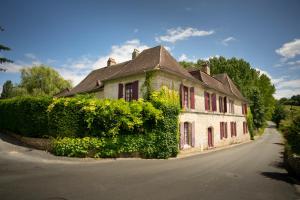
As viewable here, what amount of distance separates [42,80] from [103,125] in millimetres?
29080

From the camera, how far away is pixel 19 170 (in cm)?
839

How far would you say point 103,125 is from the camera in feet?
40.3

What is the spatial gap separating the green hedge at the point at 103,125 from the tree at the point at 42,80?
2301 cm

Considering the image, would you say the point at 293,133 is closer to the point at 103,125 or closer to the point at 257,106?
the point at 103,125

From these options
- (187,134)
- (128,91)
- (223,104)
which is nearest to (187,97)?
(187,134)

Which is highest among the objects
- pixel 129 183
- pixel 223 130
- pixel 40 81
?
pixel 40 81

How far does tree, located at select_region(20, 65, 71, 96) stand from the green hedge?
23.0m

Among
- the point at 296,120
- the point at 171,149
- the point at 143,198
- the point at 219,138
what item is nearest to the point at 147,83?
the point at 171,149

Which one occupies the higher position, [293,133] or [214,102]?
[214,102]

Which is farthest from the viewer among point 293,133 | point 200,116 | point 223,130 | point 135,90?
point 223,130

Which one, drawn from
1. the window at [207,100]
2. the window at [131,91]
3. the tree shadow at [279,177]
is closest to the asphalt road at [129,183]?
the tree shadow at [279,177]

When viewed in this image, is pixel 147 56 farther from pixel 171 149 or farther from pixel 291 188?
pixel 291 188

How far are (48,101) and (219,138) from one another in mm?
17571

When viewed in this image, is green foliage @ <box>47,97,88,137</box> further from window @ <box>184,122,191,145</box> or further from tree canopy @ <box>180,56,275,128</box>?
tree canopy @ <box>180,56,275,128</box>
